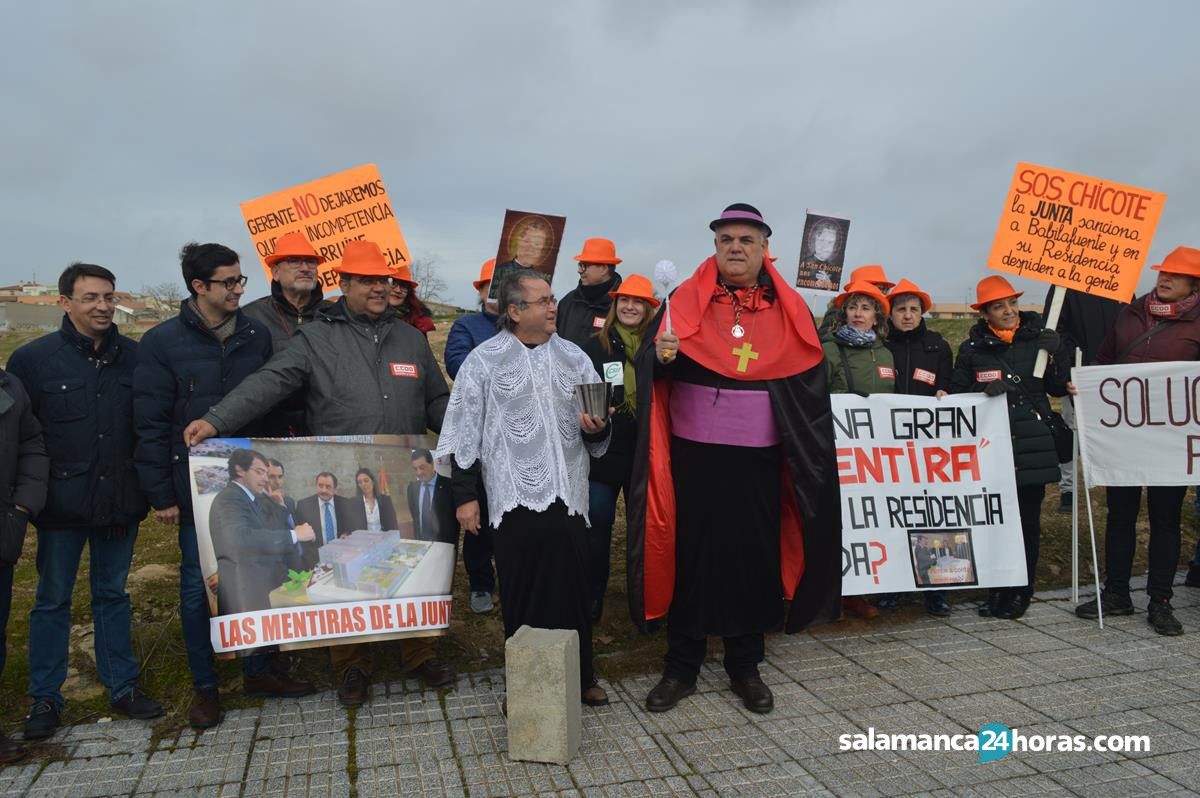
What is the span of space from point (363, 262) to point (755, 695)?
9.94 feet

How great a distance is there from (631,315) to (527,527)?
6.42 feet

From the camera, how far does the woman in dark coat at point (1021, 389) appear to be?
554 cm

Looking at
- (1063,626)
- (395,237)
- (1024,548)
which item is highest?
(395,237)

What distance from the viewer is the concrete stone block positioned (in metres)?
3.57

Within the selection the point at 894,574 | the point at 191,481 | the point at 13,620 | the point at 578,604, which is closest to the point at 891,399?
the point at 894,574

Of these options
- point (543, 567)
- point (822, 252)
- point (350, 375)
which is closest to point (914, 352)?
point (822, 252)

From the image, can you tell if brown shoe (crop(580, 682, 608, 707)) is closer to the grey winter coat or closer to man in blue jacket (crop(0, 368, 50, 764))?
the grey winter coat

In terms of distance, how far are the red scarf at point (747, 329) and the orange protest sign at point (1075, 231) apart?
237 cm

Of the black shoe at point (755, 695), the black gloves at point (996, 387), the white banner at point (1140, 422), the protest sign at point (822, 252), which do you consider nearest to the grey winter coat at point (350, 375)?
the black shoe at point (755, 695)

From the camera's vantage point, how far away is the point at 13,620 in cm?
543

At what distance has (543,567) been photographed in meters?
4.01

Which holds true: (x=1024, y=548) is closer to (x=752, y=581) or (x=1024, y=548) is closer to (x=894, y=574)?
(x=894, y=574)

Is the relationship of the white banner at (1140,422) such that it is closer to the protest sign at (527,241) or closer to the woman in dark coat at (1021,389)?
the woman in dark coat at (1021,389)

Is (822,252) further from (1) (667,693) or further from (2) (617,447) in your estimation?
(1) (667,693)
